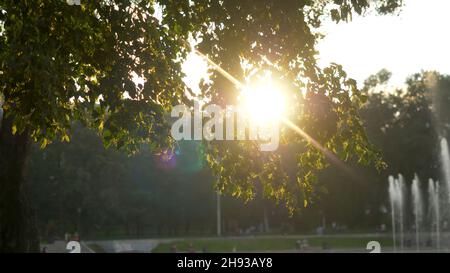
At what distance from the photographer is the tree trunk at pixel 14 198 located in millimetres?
11969

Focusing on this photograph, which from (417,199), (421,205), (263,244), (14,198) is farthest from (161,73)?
(421,205)

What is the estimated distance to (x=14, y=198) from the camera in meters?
12.2

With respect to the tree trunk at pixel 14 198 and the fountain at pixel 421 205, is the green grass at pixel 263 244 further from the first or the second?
the tree trunk at pixel 14 198

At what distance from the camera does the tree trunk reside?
1197 cm

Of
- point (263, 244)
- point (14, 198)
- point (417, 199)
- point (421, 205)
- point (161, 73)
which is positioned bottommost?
point (263, 244)

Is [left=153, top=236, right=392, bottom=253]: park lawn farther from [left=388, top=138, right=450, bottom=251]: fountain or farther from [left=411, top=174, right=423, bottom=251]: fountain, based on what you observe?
[left=411, top=174, right=423, bottom=251]: fountain

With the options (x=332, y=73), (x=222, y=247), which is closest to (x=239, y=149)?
(x=332, y=73)

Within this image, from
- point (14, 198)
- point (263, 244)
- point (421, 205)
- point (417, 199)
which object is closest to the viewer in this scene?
point (14, 198)

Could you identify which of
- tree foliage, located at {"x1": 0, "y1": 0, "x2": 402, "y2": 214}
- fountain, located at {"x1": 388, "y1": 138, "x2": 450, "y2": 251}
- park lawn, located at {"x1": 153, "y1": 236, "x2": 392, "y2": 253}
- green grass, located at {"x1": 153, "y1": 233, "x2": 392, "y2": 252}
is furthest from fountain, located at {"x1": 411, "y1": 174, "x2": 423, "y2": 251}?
tree foliage, located at {"x1": 0, "y1": 0, "x2": 402, "y2": 214}

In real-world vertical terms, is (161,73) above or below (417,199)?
above

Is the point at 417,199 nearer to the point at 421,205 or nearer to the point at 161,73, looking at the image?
the point at 421,205

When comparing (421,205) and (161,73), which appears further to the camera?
(421,205)

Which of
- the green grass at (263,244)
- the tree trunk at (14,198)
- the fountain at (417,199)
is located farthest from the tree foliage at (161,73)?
the fountain at (417,199)

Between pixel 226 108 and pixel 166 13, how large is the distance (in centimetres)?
185
